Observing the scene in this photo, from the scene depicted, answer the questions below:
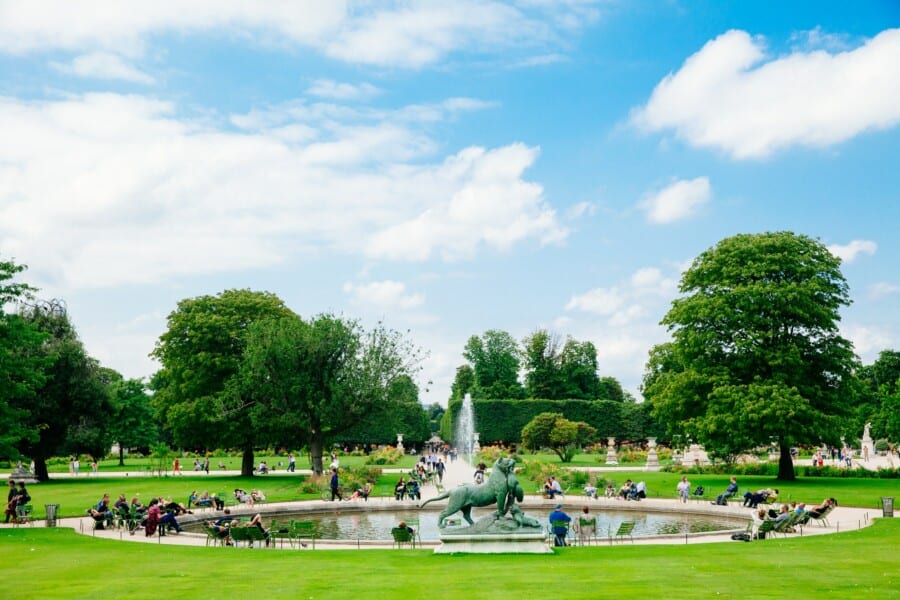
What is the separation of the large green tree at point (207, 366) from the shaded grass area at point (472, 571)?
2389 cm

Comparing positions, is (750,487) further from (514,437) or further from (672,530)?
(514,437)

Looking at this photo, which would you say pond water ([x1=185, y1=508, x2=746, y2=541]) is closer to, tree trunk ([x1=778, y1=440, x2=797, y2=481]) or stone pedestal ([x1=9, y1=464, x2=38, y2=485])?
tree trunk ([x1=778, y1=440, x2=797, y2=481])

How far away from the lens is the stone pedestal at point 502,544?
1838 centimetres

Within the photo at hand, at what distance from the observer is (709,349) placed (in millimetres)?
40188

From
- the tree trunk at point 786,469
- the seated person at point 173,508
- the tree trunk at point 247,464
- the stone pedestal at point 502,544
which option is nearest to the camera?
the stone pedestal at point 502,544

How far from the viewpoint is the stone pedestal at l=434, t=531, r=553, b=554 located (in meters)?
18.4

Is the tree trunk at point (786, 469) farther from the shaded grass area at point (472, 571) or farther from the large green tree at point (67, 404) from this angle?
the large green tree at point (67, 404)

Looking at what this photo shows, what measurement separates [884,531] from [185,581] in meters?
16.7

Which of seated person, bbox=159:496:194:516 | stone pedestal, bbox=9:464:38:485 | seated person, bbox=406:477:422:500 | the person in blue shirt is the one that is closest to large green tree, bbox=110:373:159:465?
stone pedestal, bbox=9:464:38:485

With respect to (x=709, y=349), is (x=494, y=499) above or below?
below

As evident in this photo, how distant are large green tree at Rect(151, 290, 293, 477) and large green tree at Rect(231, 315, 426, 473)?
158 cm

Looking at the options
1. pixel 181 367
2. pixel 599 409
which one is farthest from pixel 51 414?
pixel 599 409

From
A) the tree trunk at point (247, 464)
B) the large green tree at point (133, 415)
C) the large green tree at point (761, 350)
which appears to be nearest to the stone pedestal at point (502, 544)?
the large green tree at point (761, 350)

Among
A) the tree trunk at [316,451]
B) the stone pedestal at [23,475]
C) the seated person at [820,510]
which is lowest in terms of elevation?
the stone pedestal at [23,475]
